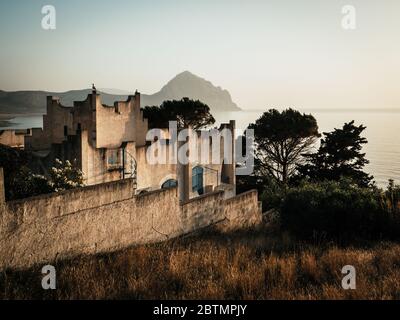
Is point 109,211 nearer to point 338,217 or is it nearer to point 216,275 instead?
point 216,275

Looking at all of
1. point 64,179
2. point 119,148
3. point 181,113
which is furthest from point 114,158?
point 181,113

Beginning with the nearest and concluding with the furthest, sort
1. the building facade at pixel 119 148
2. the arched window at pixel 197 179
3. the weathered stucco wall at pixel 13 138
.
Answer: the building facade at pixel 119 148 < the weathered stucco wall at pixel 13 138 < the arched window at pixel 197 179

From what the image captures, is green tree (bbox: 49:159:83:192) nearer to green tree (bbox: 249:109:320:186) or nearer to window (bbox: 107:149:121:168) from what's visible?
window (bbox: 107:149:121:168)

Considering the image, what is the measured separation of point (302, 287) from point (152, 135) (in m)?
25.0

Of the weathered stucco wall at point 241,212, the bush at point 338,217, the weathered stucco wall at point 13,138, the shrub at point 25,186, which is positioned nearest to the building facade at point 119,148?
the weathered stucco wall at point 13,138

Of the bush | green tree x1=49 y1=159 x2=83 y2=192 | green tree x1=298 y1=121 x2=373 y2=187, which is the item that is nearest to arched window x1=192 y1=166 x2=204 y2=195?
green tree x1=298 y1=121 x2=373 y2=187

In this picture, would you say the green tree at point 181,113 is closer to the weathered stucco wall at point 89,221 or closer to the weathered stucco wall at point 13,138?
the weathered stucco wall at point 13,138

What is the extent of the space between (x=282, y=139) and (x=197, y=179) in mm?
13887

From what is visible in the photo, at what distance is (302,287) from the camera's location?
24.9 feet

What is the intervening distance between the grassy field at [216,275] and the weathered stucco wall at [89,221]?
0.40 metres

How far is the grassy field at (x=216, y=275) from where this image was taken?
6.96m

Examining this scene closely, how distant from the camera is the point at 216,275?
26.5ft

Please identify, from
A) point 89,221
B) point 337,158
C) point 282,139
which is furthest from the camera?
point 282,139
